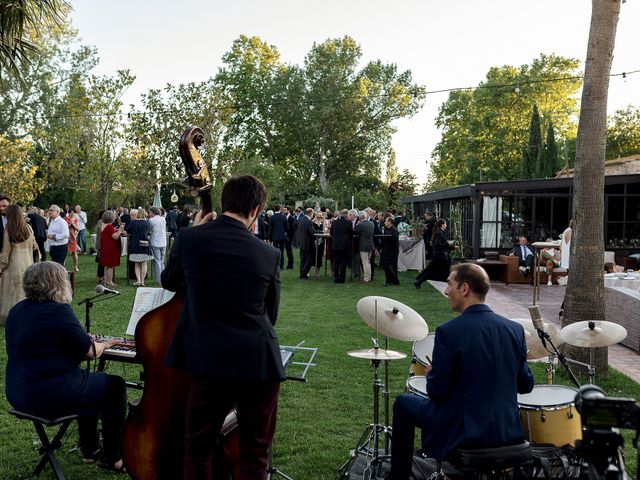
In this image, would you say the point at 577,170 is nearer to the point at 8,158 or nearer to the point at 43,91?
the point at 8,158

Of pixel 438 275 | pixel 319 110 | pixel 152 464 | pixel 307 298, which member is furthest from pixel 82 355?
pixel 319 110

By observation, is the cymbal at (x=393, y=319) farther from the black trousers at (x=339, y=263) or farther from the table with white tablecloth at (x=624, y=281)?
the black trousers at (x=339, y=263)

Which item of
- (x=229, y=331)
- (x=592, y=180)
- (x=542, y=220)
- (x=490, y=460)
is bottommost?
(x=490, y=460)

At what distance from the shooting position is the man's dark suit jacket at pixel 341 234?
1731 centimetres

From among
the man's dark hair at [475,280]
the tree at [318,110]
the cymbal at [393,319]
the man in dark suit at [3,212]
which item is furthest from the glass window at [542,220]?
the tree at [318,110]

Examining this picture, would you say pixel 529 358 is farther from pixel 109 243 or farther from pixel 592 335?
pixel 109 243

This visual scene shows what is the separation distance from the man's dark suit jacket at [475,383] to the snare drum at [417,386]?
0.55 metres

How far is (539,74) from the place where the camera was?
170 ft

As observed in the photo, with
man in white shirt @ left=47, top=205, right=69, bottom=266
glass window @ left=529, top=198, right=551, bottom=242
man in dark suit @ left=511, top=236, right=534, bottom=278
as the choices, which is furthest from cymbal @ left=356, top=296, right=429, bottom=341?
glass window @ left=529, top=198, right=551, bottom=242

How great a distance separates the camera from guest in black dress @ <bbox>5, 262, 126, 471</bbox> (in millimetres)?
4355

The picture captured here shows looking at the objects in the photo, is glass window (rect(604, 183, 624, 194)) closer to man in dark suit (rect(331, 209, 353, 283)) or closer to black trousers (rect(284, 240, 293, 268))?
man in dark suit (rect(331, 209, 353, 283))

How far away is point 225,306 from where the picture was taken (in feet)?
11.0

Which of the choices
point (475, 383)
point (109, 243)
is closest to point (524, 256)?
point (109, 243)

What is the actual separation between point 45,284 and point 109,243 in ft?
36.0
